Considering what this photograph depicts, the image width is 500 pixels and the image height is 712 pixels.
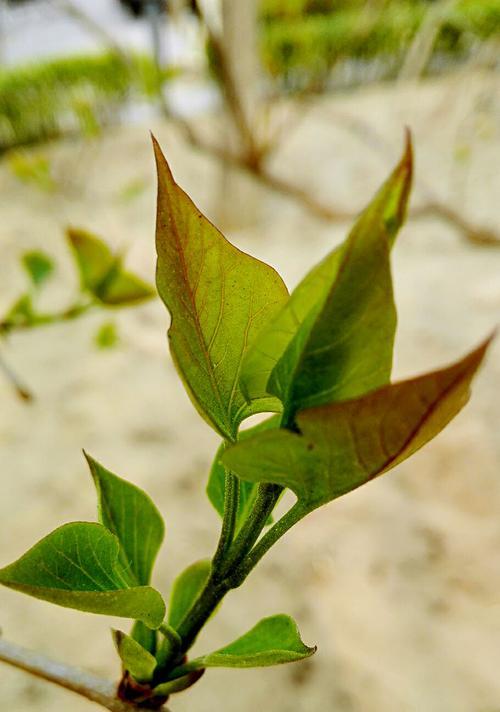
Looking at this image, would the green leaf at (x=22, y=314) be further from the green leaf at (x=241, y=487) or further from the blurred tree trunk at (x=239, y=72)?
the blurred tree trunk at (x=239, y=72)

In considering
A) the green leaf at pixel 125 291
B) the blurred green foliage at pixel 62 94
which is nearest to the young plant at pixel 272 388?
the green leaf at pixel 125 291

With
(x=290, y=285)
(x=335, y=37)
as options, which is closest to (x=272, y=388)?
(x=290, y=285)

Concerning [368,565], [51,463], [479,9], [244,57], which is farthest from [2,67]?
[368,565]

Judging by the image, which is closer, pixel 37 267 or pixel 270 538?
pixel 270 538

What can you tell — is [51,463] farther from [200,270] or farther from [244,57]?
[244,57]

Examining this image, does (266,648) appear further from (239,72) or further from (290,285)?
(239,72)
